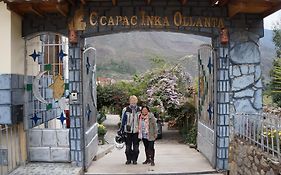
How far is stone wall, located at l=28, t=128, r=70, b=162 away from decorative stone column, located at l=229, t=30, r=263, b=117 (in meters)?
3.72

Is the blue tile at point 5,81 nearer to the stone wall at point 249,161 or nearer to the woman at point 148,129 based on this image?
the woman at point 148,129

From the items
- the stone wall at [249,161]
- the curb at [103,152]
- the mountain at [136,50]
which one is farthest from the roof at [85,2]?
the mountain at [136,50]

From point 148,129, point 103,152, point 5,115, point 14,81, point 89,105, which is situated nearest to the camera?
point 5,115

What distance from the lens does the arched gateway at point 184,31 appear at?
8336 mm

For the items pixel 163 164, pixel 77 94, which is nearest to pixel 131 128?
pixel 163 164

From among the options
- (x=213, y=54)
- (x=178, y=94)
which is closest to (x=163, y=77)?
(x=178, y=94)

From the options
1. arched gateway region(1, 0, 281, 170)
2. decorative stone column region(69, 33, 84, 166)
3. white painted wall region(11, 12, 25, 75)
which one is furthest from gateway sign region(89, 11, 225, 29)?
white painted wall region(11, 12, 25, 75)

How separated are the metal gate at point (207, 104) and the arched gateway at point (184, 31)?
23 cm

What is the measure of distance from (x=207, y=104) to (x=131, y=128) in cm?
201

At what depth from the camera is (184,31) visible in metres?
8.45

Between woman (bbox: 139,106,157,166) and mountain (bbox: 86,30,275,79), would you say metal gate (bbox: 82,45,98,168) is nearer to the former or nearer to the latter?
woman (bbox: 139,106,157,166)

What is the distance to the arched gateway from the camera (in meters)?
8.34

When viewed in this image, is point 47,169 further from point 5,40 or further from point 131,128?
point 5,40

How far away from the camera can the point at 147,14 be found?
8359mm
